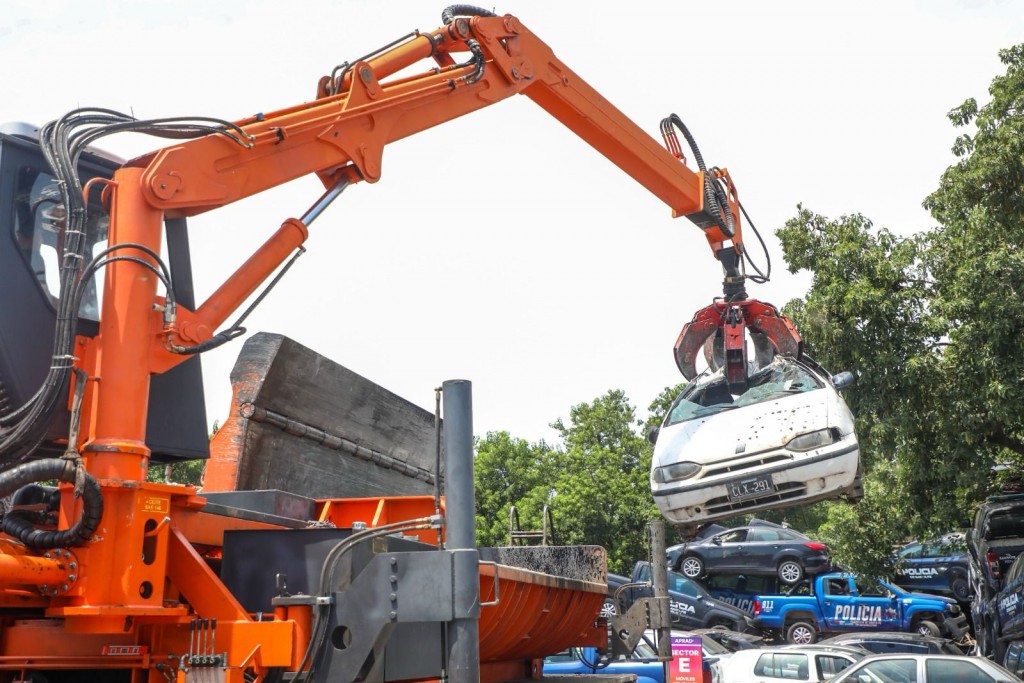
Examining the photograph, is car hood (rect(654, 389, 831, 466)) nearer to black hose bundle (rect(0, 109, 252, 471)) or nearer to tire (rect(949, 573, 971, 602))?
black hose bundle (rect(0, 109, 252, 471))

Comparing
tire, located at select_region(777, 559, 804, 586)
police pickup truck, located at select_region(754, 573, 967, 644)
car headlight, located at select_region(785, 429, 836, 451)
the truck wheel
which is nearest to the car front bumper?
car headlight, located at select_region(785, 429, 836, 451)

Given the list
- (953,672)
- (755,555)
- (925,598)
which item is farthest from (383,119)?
(755,555)

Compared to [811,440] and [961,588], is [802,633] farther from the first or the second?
[811,440]

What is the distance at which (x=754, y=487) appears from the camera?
10.2m

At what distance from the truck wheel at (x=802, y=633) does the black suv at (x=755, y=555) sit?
1.74m

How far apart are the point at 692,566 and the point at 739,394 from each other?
17.1 meters

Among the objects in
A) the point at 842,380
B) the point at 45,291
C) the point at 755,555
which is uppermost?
the point at 755,555

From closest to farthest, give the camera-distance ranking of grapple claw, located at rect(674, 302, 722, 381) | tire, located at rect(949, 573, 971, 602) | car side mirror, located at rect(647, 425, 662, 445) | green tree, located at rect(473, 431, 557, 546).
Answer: car side mirror, located at rect(647, 425, 662, 445), grapple claw, located at rect(674, 302, 722, 381), tire, located at rect(949, 573, 971, 602), green tree, located at rect(473, 431, 557, 546)

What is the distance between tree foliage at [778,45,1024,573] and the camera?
15656 mm

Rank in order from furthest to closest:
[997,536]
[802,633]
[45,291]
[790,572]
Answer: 1. [790,572]
2. [802,633]
3. [997,536]
4. [45,291]

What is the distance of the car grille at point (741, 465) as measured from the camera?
402 inches

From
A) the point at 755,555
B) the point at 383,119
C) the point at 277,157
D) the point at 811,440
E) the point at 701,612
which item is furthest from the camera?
the point at 755,555

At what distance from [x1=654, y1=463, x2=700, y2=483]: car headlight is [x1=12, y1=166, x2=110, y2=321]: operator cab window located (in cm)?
678

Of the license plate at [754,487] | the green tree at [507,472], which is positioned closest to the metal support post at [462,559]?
the license plate at [754,487]
